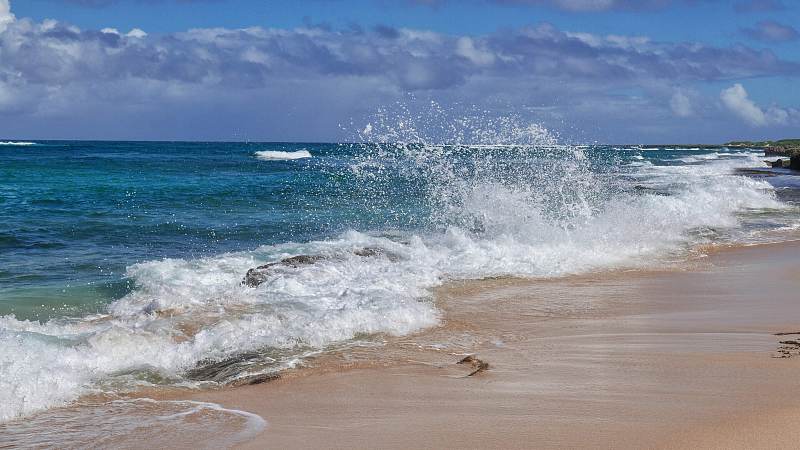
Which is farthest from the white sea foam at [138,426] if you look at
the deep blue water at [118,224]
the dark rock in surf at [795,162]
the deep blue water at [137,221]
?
the dark rock in surf at [795,162]

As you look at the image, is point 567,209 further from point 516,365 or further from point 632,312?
point 516,365

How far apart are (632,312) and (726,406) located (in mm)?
3728

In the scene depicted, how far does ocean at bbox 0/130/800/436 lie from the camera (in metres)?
6.62

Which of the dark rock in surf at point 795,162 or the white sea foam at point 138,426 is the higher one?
the dark rock in surf at point 795,162

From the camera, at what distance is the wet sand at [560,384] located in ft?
14.5

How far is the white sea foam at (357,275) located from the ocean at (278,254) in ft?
0.10

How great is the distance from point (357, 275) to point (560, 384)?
5.37 m

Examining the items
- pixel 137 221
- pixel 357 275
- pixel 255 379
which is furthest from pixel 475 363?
pixel 137 221

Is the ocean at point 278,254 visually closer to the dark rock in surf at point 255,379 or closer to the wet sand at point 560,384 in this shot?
the dark rock in surf at point 255,379

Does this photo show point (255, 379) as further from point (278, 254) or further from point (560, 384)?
point (278, 254)

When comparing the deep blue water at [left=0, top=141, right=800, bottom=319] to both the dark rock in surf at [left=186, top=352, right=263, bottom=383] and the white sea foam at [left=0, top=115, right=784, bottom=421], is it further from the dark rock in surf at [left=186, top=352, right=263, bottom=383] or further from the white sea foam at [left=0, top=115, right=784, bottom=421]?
the dark rock in surf at [left=186, top=352, right=263, bottom=383]

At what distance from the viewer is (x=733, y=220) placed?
19.7 metres

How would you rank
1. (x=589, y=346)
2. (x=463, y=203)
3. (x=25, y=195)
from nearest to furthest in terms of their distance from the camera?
(x=589, y=346)
(x=463, y=203)
(x=25, y=195)

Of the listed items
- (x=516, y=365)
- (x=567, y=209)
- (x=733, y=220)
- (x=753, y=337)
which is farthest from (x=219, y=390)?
(x=733, y=220)
